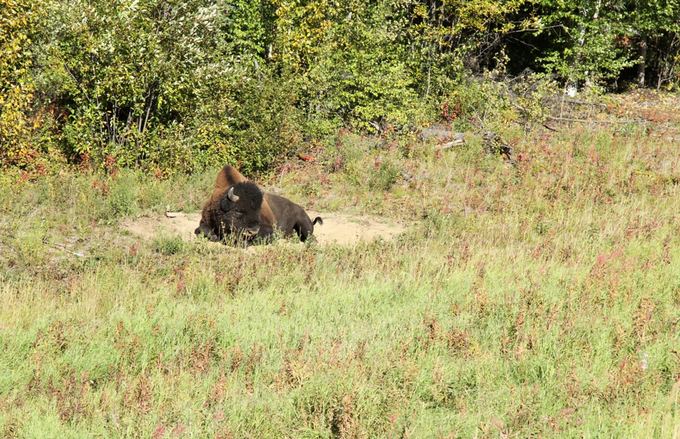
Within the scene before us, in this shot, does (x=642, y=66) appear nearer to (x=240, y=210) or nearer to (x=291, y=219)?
(x=291, y=219)

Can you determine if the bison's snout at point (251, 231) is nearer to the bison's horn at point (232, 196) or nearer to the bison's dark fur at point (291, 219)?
the bison's horn at point (232, 196)

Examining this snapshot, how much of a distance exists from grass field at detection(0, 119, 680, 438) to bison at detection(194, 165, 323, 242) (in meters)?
0.88

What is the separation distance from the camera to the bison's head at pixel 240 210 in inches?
530

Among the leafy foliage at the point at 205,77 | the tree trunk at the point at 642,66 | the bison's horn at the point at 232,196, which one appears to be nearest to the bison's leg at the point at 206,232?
the bison's horn at the point at 232,196

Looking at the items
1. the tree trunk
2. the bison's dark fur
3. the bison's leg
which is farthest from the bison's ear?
the tree trunk

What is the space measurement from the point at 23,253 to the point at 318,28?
1219 centimetres

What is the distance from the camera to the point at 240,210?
1357cm

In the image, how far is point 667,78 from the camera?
102ft

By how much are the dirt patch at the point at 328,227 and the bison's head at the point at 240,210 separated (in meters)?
0.63

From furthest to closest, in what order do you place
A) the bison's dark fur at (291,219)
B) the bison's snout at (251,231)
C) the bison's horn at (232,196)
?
the bison's dark fur at (291,219) < the bison's horn at (232,196) < the bison's snout at (251,231)

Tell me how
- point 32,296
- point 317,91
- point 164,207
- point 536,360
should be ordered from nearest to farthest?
point 536,360
point 32,296
point 164,207
point 317,91

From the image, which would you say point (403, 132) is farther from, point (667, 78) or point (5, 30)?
point (667, 78)

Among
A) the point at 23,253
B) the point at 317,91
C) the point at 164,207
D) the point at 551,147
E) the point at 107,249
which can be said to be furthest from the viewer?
the point at 317,91

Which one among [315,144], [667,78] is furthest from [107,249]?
[667,78]
